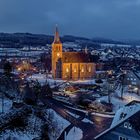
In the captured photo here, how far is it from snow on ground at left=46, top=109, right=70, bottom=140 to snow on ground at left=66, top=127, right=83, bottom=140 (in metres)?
1.28

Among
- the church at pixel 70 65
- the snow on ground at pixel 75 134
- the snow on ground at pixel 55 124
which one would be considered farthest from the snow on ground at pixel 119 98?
the church at pixel 70 65

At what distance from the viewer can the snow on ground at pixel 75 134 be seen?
35569mm

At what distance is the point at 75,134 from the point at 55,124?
3928 mm

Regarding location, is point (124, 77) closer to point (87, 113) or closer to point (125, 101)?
point (125, 101)

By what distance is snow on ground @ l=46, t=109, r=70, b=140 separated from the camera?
36906mm

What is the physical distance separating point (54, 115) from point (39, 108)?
267 cm

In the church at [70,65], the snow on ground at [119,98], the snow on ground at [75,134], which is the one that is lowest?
the snow on ground at [75,134]

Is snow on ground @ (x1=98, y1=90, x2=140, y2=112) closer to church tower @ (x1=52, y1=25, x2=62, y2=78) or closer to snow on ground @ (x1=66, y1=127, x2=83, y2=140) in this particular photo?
snow on ground @ (x1=66, y1=127, x2=83, y2=140)

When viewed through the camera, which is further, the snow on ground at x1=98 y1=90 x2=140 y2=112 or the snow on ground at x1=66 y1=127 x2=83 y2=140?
the snow on ground at x1=98 y1=90 x2=140 y2=112

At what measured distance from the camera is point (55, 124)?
39.8 metres

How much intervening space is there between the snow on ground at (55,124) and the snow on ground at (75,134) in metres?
1.28

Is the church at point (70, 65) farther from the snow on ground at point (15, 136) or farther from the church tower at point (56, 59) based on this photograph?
the snow on ground at point (15, 136)

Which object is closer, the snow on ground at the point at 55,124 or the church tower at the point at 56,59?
the snow on ground at the point at 55,124

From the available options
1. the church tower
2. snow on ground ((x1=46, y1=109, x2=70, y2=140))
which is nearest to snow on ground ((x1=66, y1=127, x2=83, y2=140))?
snow on ground ((x1=46, y1=109, x2=70, y2=140))
